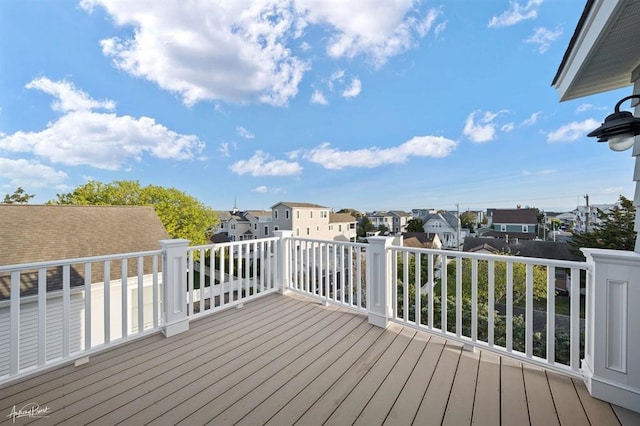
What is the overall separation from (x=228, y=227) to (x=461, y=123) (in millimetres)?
25125

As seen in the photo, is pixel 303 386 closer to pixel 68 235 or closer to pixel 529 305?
pixel 529 305

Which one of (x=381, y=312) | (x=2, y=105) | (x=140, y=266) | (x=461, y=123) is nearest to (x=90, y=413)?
(x=140, y=266)

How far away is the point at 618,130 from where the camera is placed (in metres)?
1.40

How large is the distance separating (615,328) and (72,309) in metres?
Answer: 8.57

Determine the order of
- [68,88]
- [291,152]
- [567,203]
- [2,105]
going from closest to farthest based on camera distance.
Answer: [2,105] < [68,88] < [567,203] < [291,152]

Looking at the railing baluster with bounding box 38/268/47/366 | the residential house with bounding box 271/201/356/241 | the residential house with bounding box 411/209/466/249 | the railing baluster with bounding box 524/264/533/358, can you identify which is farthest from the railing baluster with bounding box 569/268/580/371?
the residential house with bounding box 411/209/466/249

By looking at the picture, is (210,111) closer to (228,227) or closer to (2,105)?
(2,105)

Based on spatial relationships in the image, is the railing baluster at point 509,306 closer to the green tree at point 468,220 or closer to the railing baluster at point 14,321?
the railing baluster at point 14,321

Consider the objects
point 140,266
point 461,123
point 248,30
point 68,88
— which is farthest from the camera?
point 461,123

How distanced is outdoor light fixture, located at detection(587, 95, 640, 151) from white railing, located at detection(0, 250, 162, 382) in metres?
3.58

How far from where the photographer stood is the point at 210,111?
1208cm

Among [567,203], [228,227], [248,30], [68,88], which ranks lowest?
[228,227]

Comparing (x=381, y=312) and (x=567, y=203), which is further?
(x=567, y=203)

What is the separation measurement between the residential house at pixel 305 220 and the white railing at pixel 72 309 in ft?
47.9
